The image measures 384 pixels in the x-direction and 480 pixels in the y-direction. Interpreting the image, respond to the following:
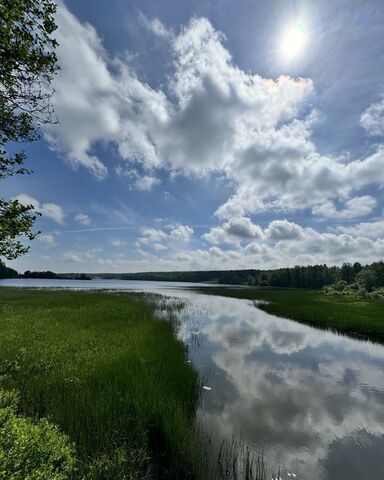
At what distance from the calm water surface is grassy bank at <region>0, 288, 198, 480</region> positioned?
1.91 metres

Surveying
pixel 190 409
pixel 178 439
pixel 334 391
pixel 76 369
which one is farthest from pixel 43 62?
pixel 334 391

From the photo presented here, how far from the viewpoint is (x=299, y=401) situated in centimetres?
1171

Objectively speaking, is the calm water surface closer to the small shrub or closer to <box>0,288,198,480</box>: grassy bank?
<box>0,288,198,480</box>: grassy bank

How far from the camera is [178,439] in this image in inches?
289

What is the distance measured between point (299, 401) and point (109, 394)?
8171mm

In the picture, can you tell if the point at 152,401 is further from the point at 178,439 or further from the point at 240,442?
the point at 240,442

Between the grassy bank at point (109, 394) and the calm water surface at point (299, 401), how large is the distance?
1.91 metres

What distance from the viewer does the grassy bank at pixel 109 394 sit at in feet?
22.0

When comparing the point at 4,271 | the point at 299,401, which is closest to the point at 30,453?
the point at 299,401

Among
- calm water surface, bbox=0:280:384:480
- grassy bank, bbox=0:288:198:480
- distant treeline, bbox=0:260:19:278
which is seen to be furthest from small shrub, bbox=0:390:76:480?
distant treeline, bbox=0:260:19:278

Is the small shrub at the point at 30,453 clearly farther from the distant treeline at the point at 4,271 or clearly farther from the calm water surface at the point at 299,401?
the distant treeline at the point at 4,271

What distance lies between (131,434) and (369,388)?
12544 mm

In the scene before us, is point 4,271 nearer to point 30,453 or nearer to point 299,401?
point 299,401

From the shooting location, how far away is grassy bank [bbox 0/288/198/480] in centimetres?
671
